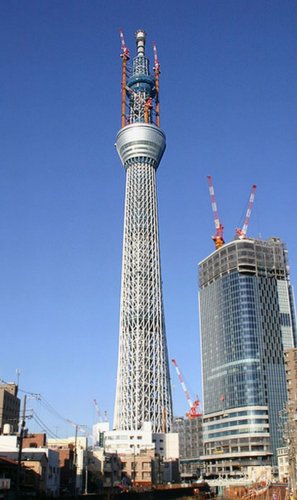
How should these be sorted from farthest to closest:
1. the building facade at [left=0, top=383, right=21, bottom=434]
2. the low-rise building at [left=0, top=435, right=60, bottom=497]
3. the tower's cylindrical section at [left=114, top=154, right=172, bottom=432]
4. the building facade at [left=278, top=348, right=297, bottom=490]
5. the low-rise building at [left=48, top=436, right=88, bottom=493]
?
1. the tower's cylindrical section at [left=114, top=154, right=172, bottom=432]
2. the building facade at [left=0, top=383, right=21, bottom=434]
3. the low-rise building at [left=48, top=436, right=88, bottom=493]
4. the building facade at [left=278, top=348, right=297, bottom=490]
5. the low-rise building at [left=0, top=435, right=60, bottom=497]

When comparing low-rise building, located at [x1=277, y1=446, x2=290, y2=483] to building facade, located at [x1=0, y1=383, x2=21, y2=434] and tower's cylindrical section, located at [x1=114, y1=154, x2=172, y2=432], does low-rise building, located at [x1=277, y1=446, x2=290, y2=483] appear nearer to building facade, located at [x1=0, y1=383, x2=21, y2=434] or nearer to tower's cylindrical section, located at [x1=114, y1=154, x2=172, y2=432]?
tower's cylindrical section, located at [x1=114, y1=154, x2=172, y2=432]

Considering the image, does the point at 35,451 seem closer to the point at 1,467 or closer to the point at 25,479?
the point at 25,479

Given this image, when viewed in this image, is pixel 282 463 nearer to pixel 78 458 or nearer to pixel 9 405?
pixel 78 458

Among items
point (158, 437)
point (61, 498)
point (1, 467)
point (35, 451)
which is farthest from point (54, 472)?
point (158, 437)

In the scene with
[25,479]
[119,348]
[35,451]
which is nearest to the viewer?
[25,479]

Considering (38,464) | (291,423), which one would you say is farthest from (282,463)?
(38,464)

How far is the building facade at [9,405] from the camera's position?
535 ft

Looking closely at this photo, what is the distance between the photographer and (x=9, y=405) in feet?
564

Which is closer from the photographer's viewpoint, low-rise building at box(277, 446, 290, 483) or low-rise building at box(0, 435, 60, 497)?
low-rise building at box(0, 435, 60, 497)

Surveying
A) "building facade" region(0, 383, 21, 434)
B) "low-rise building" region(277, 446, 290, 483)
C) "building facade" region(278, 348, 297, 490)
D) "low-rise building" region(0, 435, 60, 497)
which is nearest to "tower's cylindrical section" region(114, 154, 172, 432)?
"building facade" region(0, 383, 21, 434)

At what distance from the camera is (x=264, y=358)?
19812 centimetres

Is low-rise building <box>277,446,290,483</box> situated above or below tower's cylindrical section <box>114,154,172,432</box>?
below

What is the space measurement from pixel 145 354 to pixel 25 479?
10544 centimetres

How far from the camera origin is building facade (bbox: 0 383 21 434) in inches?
6417
